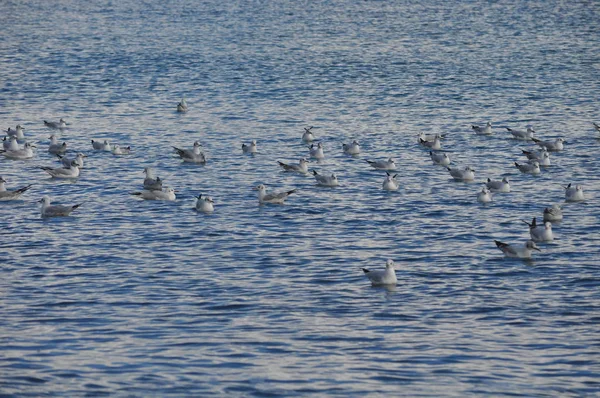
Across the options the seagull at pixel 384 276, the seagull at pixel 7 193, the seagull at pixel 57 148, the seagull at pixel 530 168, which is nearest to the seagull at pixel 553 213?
the seagull at pixel 530 168

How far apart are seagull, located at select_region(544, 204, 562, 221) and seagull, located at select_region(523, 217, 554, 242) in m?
1.97

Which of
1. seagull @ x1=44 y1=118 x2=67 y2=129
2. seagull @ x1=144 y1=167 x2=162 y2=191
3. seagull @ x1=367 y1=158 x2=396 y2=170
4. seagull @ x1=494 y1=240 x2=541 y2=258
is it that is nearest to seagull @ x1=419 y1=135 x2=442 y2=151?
seagull @ x1=367 y1=158 x2=396 y2=170

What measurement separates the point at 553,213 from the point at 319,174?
1030 cm

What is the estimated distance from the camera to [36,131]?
56.1 metres

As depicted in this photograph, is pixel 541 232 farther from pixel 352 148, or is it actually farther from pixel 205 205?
pixel 352 148

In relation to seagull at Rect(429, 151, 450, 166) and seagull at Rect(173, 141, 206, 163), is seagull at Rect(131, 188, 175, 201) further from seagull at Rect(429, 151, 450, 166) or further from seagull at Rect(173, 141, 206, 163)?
seagull at Rect(429, 151, 450, 166)

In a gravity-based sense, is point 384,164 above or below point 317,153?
below

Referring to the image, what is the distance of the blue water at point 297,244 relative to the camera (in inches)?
960

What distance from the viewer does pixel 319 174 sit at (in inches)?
1738

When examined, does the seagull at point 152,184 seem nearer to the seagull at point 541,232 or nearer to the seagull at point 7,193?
the seagull at point 7,193

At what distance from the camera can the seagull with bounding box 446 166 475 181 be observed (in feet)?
141

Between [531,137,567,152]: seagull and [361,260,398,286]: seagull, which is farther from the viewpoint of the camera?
[531,137,567,152]: seagull

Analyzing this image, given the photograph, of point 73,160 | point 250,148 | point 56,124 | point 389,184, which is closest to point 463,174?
point 389,184

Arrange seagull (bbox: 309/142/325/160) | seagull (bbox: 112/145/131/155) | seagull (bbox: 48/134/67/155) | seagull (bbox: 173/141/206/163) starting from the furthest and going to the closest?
seagull (bbox: 48/134/67/155), seagull (bbox: 112/145/131/155), seagull (bbox: 309/142/325/160), seagull (bbox: 173/141/206/163)
